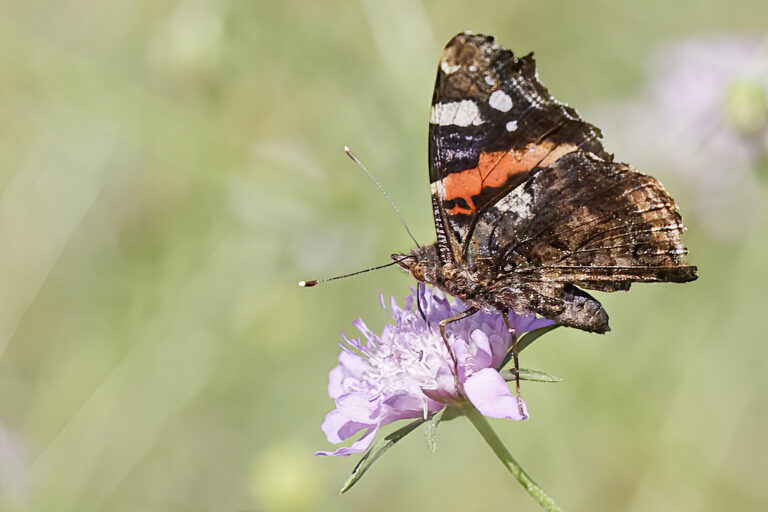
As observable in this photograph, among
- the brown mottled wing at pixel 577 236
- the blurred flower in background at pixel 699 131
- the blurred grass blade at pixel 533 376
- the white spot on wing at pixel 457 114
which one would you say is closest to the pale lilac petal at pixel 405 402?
the blurred grass blade at pixel 533 376

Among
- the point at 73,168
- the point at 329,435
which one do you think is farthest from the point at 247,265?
the point at 329,435

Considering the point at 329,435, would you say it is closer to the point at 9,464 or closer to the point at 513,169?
the point at 513,169

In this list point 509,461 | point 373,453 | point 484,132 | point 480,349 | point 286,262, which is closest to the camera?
point 509,461

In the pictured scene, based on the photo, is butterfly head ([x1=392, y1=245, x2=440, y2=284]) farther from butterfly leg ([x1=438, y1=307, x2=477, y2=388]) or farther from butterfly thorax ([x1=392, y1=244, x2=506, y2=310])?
butterfly leg ([x1=438, y1=307, x2=477, y2=388])

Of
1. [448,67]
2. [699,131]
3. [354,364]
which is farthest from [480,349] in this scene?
[699,131]

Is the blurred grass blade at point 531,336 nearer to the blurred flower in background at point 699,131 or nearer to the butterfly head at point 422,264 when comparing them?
the butterfly head at point 422,264

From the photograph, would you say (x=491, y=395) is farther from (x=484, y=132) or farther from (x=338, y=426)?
(x=484, y=132)
